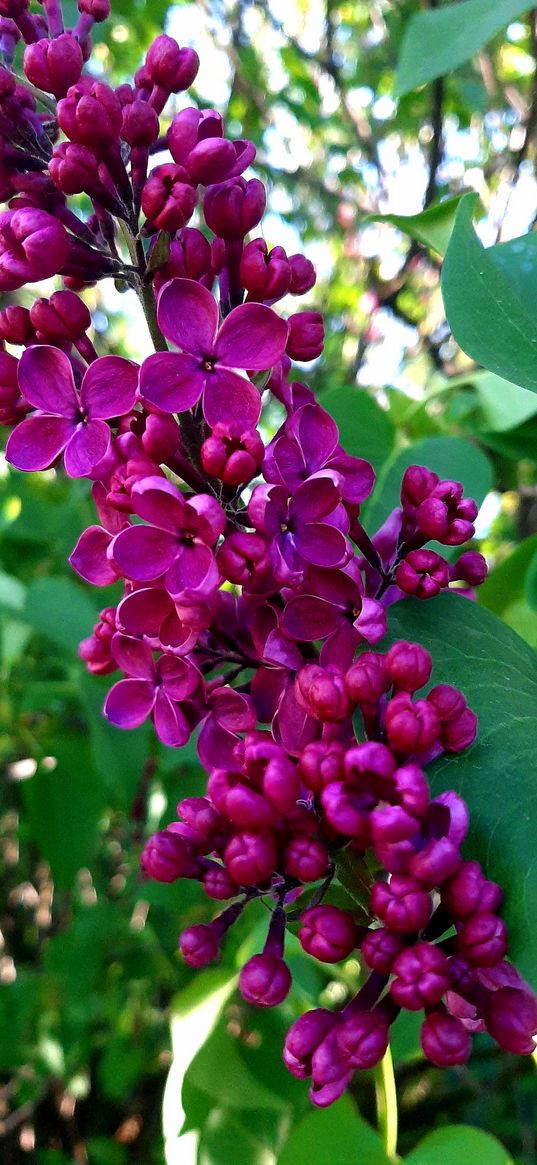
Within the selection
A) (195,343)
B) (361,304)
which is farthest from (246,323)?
(361,304)

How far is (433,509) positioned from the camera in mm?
592

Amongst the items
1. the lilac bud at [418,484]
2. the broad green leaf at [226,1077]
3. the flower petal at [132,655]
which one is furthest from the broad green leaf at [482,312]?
the broad green leaf at [226,1077]

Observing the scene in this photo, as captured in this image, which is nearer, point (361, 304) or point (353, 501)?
point (353, 501)

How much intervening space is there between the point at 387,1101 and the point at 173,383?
0.55 m

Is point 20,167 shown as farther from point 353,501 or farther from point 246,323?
point 353,501

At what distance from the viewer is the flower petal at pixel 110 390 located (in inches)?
22.3

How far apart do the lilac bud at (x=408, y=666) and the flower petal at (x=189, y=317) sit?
0.68 feet

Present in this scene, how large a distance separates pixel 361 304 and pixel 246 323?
8.26 feet

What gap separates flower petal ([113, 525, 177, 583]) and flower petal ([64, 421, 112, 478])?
5 cm

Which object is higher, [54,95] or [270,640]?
[54,95]

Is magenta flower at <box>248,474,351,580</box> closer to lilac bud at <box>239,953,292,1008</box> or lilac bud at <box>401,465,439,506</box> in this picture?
lilac bud at <box>401,465,439,506</box>

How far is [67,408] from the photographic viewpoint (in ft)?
1.93

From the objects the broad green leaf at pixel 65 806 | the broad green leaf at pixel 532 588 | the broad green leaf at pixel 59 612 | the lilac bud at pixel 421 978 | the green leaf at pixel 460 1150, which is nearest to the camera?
the lilac bud at pixel 421 978

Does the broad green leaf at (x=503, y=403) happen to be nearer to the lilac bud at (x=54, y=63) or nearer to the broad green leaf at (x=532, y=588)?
the broad green leaf at (x=532, y=588)
